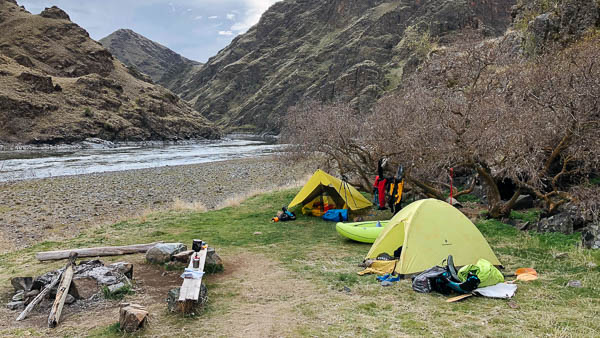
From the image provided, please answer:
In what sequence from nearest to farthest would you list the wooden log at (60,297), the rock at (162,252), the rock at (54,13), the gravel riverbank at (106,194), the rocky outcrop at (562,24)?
the wooden log at (60,297) → the rock at (162,252) → the gravel riverbank at (106,194) → the rocky outcrop at (562,24) → the rock at (54,13)

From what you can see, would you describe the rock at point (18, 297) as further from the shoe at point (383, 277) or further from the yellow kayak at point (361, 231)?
the yellow kayak at point (361, 231)

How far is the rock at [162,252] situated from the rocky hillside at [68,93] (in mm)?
73017

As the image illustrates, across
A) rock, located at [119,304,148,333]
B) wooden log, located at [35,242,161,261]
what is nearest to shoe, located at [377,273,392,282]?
rock, located at [119,304,148,333]

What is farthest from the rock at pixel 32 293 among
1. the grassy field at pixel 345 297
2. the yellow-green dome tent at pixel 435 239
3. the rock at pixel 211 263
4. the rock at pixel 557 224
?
the rock at pixel 557 224

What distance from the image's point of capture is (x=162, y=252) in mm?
9398

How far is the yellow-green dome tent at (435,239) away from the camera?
8.51m

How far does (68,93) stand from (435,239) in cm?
9583

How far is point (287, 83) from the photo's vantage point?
170m

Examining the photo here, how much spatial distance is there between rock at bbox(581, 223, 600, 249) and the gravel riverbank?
13.0 m

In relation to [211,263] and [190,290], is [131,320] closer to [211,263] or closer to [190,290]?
[190,290]

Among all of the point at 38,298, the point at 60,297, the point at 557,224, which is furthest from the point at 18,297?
the point at 557,224

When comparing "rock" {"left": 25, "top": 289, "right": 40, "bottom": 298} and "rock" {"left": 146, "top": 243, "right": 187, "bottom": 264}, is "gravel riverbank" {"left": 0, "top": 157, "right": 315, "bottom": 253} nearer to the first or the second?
"rock" {"left": 146, "top": 243, "right": 187, "bottom": 264}

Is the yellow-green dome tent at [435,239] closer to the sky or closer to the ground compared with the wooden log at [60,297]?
closer to the sky

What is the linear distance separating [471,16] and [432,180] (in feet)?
381
